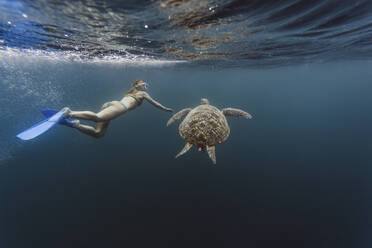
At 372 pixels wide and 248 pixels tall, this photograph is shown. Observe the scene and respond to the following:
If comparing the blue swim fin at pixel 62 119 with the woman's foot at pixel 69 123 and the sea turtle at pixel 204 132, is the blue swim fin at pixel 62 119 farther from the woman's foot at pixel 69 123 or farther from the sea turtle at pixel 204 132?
the sea turtle at pixel 204 132

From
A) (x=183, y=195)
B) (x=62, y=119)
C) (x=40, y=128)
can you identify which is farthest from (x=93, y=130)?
(x=183, y=195)

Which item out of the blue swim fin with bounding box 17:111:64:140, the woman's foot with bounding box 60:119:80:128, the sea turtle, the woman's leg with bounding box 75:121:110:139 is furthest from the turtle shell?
the blue swim fin with bounding box 17:111:64:140

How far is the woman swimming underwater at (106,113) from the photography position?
392 centimetres

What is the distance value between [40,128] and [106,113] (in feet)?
4.64

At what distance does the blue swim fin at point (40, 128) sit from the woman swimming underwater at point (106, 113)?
0.65 feet

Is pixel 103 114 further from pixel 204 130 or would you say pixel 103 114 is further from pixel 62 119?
pixel 204 130

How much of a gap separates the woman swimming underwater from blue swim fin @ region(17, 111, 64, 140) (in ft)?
0.65

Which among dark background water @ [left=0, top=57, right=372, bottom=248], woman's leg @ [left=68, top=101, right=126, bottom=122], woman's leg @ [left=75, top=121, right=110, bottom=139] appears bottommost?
dark background water @ [left=0, top=57, right=372, bottom=248]

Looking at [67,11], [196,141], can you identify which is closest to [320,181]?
[196,141]

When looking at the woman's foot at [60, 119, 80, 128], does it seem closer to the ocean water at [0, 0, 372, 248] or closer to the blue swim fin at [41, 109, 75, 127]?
the blue swim fin at [41, 109, 75, 127]

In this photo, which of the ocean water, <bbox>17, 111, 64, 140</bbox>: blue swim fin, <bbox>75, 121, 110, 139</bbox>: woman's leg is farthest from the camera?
the ocean water

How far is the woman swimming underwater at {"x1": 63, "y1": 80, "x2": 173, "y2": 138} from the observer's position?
3.92 meters

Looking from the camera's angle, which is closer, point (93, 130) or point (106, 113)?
point (106, 113)

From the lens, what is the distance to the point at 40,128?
3.38 meters
